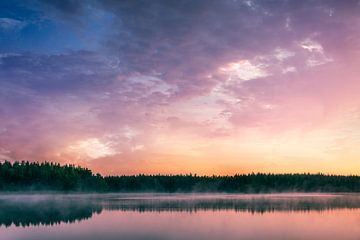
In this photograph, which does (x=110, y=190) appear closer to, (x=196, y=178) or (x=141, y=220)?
(x=196, y=178)

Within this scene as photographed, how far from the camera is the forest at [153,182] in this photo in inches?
4967

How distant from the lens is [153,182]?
180125 millimetres

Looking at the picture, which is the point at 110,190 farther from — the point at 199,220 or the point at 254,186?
the point at 199,220

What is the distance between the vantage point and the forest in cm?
12615

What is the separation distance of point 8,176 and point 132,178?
217 ft

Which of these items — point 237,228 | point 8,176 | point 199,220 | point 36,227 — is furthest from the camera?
point 8,176

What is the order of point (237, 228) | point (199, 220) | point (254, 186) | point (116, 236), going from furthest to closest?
point (254, 186)
point (199, 220)
point (237, 228)
point (116, 236)

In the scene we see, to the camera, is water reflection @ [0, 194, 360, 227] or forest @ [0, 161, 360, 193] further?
forest @ [0, 161, 360, 193]

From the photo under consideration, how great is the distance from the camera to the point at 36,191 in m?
126

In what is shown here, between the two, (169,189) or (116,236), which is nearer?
(116,236)

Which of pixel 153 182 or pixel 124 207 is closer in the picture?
pixel 124 207

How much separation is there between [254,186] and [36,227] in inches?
5469

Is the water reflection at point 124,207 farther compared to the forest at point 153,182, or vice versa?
the forest at point 153,182

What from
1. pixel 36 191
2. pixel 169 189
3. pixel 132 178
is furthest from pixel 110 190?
pixel 36 191
